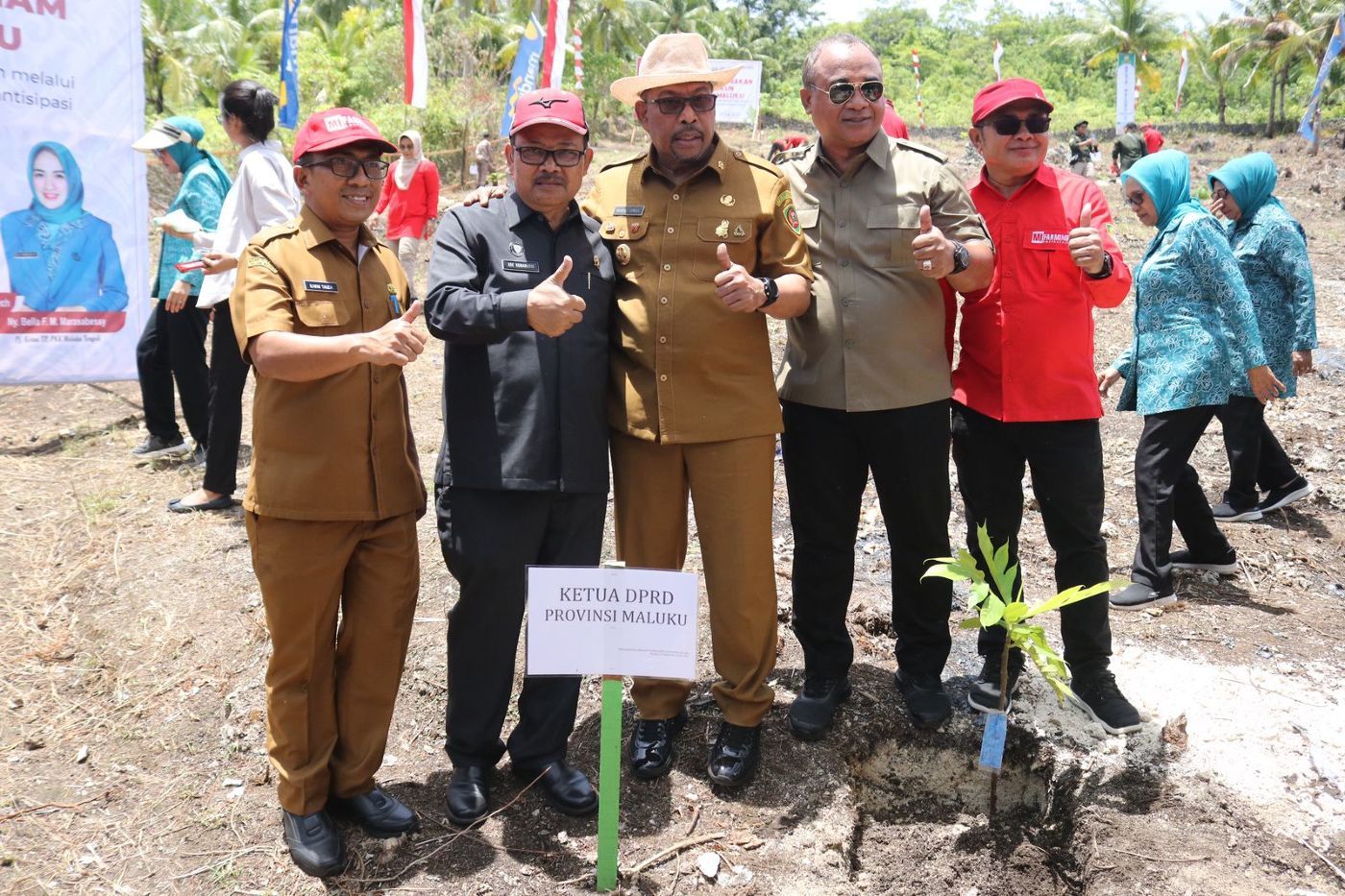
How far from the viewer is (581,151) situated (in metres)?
2.85

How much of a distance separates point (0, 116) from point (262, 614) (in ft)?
13.6

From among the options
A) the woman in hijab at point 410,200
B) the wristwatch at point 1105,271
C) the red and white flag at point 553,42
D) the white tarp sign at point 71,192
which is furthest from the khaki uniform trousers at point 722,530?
the red and white flag at point 553,42

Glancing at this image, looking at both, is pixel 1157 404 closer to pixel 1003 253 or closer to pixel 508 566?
pixel 1003 253

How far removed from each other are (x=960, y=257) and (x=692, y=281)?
2.62 feet

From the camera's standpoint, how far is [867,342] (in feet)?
10.4

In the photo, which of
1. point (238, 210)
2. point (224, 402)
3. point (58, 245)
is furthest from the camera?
point (58, 245)

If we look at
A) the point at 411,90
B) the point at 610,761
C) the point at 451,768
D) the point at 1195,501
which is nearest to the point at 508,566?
the point at 610,761

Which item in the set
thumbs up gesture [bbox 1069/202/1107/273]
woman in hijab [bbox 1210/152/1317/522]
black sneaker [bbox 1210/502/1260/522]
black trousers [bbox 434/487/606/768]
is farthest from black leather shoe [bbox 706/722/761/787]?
black sneaker [bbox 1210/502/1260/522]

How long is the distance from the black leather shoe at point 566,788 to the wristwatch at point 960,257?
192 centimetres

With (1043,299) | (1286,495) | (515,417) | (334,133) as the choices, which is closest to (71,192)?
(334,133)

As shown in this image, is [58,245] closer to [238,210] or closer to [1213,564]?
[238,210]

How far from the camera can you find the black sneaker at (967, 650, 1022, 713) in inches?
140

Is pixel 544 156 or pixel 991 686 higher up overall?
pixel 544 156

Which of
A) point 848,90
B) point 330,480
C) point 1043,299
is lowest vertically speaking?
point 330,480
